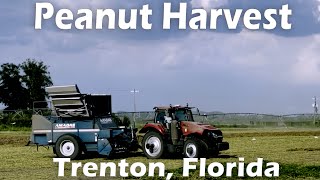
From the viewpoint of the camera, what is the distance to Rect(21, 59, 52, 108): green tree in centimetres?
10053

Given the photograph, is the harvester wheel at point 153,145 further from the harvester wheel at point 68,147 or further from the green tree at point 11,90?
the green tree at point 11,90

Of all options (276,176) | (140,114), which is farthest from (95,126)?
(140,114)

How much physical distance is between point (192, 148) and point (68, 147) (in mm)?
5308

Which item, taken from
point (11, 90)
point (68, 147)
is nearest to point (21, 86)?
point (11, 90)

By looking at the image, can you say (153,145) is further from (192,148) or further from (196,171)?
(196,171)

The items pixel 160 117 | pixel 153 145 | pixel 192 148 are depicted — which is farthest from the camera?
pixel 160 117

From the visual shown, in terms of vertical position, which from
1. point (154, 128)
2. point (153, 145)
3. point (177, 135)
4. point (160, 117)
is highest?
point (160, 117)

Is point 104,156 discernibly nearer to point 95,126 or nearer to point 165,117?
point 95,126

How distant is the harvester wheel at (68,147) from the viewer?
26.6 meters

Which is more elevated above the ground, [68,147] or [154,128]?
[154,128]

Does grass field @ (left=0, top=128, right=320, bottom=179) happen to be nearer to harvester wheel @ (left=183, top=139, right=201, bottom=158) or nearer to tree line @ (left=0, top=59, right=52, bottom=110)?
harvester wheel @ (left=183, top=139, right=201, bottom=158)

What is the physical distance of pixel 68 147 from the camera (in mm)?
26906

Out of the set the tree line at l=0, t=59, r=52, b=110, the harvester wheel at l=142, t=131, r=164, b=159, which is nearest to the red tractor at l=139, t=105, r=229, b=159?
the harvester wheel at l=142, t=131, r=164, b=159

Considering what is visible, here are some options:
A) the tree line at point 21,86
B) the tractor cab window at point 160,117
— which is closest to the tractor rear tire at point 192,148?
the tractor cab window at point 160,117
